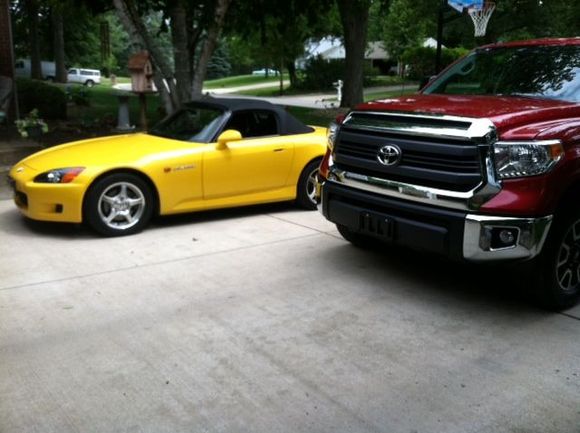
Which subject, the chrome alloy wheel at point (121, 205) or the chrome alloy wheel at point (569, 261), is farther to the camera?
the chrome alloy wheel at point (121, 205)

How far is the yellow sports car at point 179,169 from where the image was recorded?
6.15 m

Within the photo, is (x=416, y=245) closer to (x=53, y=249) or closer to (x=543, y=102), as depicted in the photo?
(x=543, y=102)

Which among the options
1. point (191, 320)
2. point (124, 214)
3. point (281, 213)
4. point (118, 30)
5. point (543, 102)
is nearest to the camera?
point (191, 320)

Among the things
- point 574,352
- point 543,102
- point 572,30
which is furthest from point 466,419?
point 572,30

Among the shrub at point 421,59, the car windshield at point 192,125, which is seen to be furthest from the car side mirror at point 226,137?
the shrub at point 421,59

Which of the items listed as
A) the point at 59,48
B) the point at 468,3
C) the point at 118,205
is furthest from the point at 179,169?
the point at 59,48

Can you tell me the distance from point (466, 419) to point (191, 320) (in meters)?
2.00

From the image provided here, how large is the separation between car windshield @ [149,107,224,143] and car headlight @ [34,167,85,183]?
4.45 feet

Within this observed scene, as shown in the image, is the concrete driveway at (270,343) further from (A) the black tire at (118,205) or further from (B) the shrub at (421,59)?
(B) the shrub at (421,59)

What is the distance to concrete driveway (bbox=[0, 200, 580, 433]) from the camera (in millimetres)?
3174

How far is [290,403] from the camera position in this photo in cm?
326

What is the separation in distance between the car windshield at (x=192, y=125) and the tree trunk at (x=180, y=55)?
4.00 m

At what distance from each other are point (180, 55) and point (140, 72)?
1.92 m

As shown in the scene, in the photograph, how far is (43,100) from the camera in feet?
42.4
